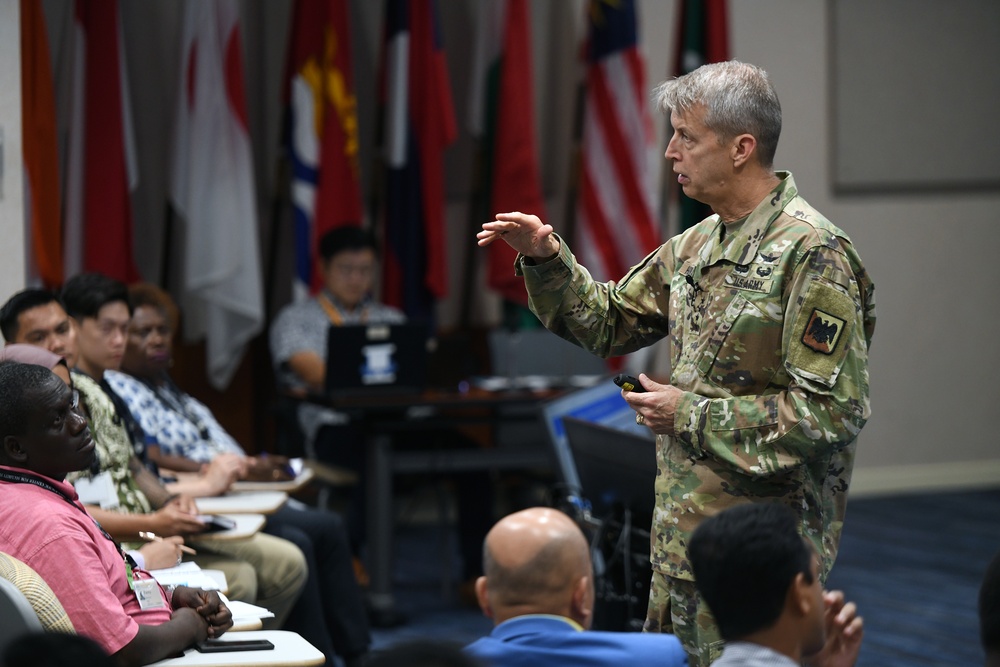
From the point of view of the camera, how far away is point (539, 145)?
22.5 ft

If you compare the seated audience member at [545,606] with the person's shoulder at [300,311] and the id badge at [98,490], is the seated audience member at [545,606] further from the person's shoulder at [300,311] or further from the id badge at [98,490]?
the person's shoulder at [300,311]

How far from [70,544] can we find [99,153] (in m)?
3.52

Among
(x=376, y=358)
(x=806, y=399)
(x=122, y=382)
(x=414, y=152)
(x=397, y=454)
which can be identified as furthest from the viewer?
(x=414, y=152)

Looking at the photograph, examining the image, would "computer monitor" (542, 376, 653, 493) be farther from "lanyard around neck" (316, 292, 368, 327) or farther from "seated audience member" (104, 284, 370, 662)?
"lanyard around neck" (316, 292, 368, 327)

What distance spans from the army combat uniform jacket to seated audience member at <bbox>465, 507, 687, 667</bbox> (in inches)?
13.6

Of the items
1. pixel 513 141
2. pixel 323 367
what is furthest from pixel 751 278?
pixel 513 141

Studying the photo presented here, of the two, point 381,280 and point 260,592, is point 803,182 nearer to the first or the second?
point 381,280

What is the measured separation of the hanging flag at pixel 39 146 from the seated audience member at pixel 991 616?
3.35m

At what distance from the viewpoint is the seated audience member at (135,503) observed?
3.17m

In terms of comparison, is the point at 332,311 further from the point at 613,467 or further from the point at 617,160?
the point at 613,467

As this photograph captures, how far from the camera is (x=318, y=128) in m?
5.84

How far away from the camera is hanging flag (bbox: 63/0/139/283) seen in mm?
5406

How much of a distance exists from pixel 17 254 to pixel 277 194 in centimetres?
258

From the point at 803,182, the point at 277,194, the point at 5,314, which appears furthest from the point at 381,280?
the point at 5,314
